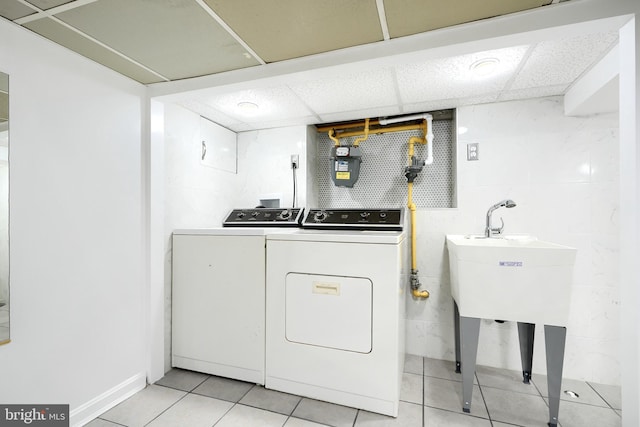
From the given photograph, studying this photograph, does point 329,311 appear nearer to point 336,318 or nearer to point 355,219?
point 336,318

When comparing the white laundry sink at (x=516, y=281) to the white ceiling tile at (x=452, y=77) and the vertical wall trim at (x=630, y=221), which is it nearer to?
the vertical wall trim at (x=630, y=221)

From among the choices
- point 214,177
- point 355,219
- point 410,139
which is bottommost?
point 355,219

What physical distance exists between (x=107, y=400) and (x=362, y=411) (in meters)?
1.48

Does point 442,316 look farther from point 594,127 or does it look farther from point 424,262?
point 594,127

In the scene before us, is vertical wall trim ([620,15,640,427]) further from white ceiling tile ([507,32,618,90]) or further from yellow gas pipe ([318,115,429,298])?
yellow gas pipe ([318,115,429,298])

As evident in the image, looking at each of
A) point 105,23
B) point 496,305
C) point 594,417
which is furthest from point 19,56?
point 594,417

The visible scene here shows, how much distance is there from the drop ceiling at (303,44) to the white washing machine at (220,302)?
1.03 meters

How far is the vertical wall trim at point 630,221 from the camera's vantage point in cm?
118

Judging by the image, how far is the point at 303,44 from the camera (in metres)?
1.51

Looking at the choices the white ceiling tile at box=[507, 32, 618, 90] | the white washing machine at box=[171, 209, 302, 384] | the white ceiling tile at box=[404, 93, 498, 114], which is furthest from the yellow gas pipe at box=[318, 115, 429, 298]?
the white washing machine at box=[171, 209, 302, 384]

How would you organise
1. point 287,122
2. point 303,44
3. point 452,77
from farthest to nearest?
point 287,122
point 452,77
point 303,44

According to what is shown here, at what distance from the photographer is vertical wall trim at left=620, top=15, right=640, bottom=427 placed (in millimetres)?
1179

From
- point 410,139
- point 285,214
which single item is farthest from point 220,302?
point 410,139

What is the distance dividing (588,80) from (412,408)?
2.25m
